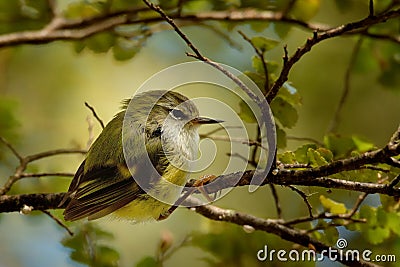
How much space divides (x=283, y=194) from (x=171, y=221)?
14.9 inches

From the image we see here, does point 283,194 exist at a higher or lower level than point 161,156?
higher

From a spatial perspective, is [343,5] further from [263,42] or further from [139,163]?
[139,163]

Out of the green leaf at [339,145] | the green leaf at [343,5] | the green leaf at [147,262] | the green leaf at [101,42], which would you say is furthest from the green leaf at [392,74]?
the green leaf at [147,262]

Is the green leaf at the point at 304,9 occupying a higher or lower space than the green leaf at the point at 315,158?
higher

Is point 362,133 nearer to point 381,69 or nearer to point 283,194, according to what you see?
point 283,194

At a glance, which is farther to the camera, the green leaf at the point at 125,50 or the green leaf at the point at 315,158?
the green leaf at the point at 125,50

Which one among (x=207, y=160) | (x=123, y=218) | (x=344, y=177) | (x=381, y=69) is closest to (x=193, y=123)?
(x=207, y=160)

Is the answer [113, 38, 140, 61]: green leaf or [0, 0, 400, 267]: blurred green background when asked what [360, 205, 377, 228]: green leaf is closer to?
[113, 38, 140, 61]: green leaf

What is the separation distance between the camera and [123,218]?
1.24 meters

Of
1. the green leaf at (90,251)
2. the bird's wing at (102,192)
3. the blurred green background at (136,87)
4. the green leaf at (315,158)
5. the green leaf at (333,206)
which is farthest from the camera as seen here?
the blurred green background at (136,87)

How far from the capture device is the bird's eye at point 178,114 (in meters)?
1.28

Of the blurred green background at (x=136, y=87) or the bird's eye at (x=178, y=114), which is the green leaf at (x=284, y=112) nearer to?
the bird's eye at (x=178, y=114)

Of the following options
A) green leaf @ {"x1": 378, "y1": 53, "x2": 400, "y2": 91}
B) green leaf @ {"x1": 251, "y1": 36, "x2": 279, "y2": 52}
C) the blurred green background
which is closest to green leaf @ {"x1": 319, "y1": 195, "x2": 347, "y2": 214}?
green leaf @ {"x1": 251, "y1": 36, "x2": 279, "y2": 52}

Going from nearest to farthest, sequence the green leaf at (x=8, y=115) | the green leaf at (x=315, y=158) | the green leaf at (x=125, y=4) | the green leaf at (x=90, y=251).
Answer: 1. the green leaf at (x=315, y=158)
2. the green leaf at (x=90, y=251)
3. the green leaf at (x=8, y=115)
4. the green leaf at (x=125, y=4)
